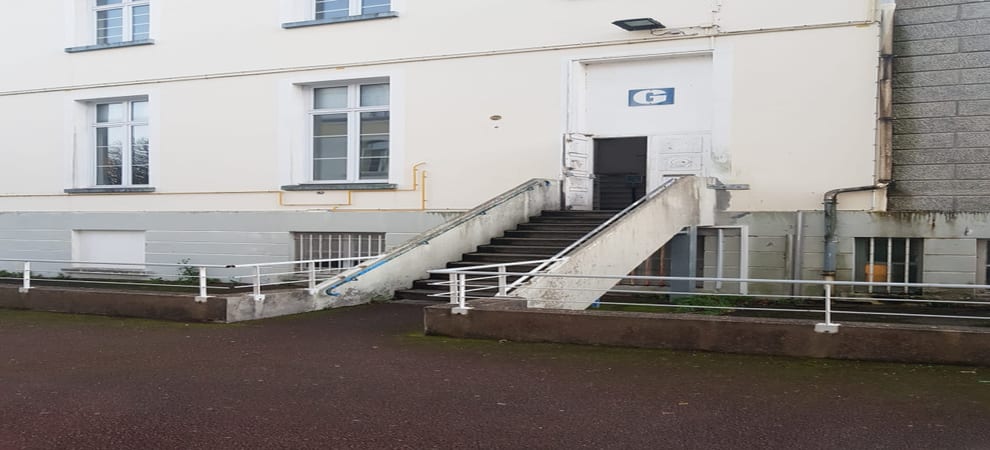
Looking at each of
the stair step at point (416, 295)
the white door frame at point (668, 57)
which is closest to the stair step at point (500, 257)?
the stair step at point (416, 295)

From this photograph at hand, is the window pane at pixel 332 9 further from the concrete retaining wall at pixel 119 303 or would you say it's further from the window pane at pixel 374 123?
the concrete retaining wall at pixel 119 303

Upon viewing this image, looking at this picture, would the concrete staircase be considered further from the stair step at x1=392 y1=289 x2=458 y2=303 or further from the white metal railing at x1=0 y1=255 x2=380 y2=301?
the white metal railing at x1=0 y1=255 x2=380 y2=301

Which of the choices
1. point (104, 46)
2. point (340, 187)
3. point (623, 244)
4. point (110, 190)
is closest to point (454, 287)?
point (623, 244)

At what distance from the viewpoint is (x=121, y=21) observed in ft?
68.5

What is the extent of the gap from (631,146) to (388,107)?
539cm

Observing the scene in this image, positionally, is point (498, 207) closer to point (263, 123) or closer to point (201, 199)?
point (263, 123)

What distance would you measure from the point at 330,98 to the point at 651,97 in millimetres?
6316

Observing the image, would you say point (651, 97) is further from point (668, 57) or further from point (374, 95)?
point (374, 95)

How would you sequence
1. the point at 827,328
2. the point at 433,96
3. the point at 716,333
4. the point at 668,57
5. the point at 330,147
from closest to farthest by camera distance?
1. the point at 827,328
2. the point at 716,333
3. the point at 668,57
4. the point at 433,96
5. the point at 330,147

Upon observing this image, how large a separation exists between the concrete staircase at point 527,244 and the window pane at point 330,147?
15.1 feet

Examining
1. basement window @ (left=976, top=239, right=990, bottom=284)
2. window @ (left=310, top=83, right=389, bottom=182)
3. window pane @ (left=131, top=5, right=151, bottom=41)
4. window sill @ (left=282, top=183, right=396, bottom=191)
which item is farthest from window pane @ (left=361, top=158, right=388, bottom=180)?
basement window @ (left=976, top=239, right=990, bottom=284)

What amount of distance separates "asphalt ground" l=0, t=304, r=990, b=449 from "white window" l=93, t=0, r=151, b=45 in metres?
11.4

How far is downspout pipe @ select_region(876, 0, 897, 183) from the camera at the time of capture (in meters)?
14.5

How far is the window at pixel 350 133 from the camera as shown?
1845 centimetres
